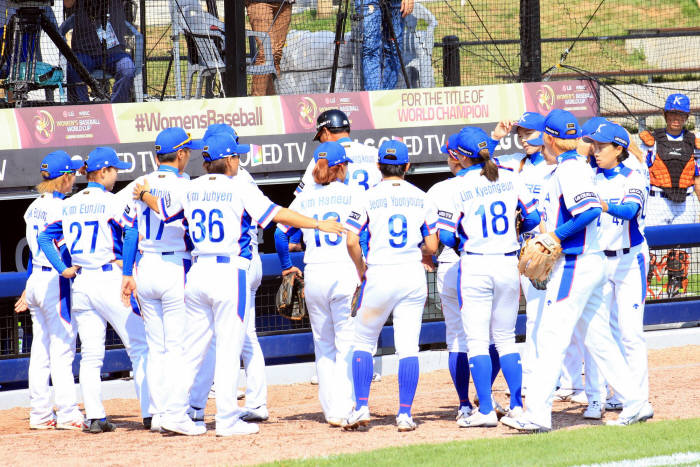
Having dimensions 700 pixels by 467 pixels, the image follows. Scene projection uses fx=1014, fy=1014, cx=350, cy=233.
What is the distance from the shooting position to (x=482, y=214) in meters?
6.19

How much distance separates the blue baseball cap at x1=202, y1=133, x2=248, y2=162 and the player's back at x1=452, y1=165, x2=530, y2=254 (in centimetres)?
142

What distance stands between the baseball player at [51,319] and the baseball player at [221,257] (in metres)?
1.18

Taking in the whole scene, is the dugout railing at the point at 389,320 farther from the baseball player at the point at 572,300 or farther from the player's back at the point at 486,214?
the baseball player at the point at 572,300

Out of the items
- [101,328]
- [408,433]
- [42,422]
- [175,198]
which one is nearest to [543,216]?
[408,433]

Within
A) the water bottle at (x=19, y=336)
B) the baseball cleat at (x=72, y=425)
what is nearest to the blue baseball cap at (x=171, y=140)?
the baseball cleat at (x=72, y=425)

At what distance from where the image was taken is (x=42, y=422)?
7273 millimetres

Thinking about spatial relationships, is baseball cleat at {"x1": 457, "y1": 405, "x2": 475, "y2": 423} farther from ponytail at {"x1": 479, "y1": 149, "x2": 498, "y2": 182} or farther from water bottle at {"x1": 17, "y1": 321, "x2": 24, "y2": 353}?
water bottle at {"x1": 17, "y1": 321, "x2": 24, "y2": 353}

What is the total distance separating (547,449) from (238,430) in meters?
2.00

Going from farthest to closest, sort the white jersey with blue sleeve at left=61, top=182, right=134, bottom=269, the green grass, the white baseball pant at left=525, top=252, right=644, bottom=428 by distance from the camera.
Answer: the white jersey with blue sleeve at left=61, top=182, right=134, bottom=269, the white baseball pant at left=525, top=252, right=644, bottom=428, the green grass

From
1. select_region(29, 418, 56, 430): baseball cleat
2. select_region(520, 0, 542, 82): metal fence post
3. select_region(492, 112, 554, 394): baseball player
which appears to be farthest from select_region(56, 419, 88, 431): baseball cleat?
select_region(520, 0, 542, 82): metal fence post

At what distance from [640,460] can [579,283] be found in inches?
41.9

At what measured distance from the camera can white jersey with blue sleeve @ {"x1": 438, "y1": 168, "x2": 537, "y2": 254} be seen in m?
6.19

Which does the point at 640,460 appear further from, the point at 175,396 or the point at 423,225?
the point at 175,396

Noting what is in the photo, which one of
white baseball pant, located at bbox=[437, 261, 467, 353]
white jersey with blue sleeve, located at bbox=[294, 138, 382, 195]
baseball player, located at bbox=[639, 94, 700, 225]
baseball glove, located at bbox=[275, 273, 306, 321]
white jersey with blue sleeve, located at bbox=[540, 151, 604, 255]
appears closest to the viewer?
white jersey with blue sleeve, located at bbox=[540, 151, 604, 255]
